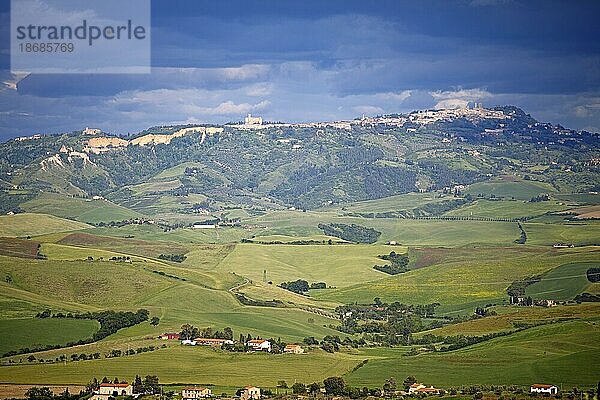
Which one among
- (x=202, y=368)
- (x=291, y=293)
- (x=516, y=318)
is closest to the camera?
(x=202, y=368)

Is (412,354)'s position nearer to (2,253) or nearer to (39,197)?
(2,253)

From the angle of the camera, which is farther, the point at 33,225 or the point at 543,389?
the point at 33,225

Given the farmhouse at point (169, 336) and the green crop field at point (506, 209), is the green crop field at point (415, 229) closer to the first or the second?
the green crop field at point (506, 209)

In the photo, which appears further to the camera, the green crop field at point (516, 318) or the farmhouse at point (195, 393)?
the green crop field at point (516, 318)

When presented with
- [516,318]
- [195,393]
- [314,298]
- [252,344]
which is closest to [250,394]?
[195,393]

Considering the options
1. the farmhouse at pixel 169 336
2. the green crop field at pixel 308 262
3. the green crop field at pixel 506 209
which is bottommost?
the farmhouse at pixel 169 336

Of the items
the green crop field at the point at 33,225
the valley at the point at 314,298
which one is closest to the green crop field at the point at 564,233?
the valley at the point at 314,298

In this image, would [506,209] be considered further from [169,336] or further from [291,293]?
[169,336]
